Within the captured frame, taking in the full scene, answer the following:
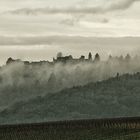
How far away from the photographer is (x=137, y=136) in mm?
198375

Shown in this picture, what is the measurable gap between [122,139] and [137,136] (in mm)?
5184

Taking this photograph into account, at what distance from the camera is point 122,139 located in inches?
7864
